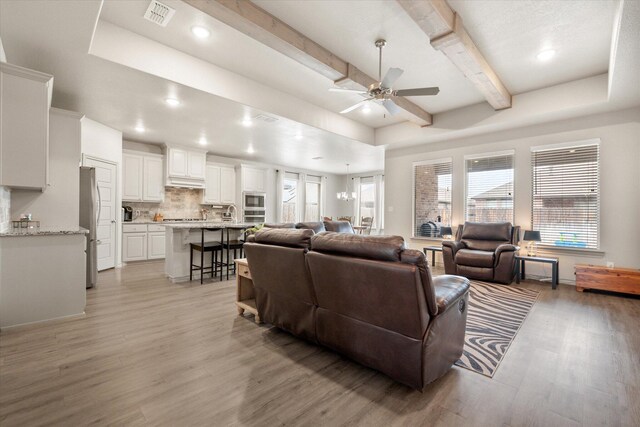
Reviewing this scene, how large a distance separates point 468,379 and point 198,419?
175 centimetres

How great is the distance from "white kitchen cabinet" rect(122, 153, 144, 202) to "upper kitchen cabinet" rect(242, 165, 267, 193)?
263 cm

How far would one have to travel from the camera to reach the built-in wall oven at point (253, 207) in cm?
861

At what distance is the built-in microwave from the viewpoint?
8.62m

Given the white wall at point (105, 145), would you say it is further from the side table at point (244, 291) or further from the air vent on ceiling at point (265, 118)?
the side table at point (244, 291)

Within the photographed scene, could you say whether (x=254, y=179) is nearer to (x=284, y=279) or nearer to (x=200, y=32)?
(x=200, y=32)

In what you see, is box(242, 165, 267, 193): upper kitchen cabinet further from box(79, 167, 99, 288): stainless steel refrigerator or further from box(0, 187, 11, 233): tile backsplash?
box(0, 187, 11, 233): tile backsplash

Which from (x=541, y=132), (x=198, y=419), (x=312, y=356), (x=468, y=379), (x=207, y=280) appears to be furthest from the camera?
(x=541, y=132)

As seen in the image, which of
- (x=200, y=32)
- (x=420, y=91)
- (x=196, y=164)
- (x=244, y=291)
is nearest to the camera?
(x=200, y=32)

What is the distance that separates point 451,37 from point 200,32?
2658 mm

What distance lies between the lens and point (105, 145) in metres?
5.54

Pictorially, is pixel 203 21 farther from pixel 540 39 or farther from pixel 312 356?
pixel 540 39

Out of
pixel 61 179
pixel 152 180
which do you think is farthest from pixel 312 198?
pixel 61 179

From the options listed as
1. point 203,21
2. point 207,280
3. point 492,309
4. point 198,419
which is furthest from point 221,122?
point 492,309

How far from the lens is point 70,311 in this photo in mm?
3123
